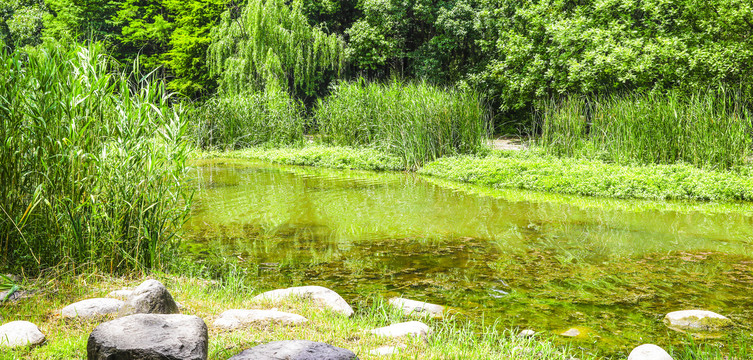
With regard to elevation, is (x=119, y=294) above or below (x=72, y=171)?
below

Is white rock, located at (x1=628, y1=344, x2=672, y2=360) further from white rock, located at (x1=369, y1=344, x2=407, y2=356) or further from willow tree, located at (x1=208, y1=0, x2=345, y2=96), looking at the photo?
willow tree, located at (x1=208, y1=0, x2=345, y2=96)

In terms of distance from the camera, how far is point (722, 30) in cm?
1312

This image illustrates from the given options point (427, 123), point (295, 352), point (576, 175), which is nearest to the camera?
point (295, 352)

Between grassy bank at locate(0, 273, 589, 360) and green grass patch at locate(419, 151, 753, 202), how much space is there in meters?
6.93

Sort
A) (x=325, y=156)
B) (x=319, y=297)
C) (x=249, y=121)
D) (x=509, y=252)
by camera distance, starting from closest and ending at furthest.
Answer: (x=319, y=297) → (x=509, y=252) → (x=325, y=156) → (x=249, y=121)

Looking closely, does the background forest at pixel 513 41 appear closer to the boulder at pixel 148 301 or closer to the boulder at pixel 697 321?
the boulder at pixel 148 301

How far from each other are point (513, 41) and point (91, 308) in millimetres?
16328

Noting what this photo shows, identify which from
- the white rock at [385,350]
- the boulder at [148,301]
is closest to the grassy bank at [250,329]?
the white rock at [385,350]

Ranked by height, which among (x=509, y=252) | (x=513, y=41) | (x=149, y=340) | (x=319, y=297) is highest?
(x=513, y=41)

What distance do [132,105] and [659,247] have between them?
590 cm

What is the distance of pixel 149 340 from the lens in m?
2.49

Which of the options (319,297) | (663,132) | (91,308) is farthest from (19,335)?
(663,132)

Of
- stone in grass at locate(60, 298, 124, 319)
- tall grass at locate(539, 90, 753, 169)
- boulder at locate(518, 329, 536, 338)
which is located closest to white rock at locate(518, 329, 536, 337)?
boulder at locate(518, 329, 536, 338)

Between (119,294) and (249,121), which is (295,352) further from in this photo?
(249,121)
